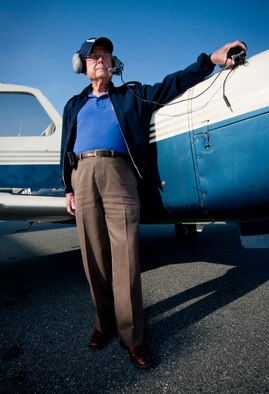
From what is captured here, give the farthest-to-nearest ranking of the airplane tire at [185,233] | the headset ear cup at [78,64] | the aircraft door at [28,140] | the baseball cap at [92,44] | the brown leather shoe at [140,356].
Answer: the airplane tire at [185,233] < the aircraft door at [28,140] < the headset ear cup at [78,64] < the baseball cap at [92,44] < the brown leather shoe at [140,356]

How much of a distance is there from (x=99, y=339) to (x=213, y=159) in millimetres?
1424

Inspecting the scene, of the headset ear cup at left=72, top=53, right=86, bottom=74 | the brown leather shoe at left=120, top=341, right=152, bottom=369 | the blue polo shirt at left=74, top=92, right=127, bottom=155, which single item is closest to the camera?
the brown leather shoe at left=120, top=341, right=152, bottom=369

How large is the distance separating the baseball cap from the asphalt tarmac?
204 centimetres

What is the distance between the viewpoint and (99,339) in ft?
5.48

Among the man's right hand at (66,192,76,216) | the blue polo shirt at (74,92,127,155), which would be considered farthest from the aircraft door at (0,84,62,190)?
the blue polo shirt at (74,92,127,155)

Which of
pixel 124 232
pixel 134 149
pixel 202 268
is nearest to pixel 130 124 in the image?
pixel 134 149

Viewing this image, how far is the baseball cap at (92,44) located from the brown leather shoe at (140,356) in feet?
6.68

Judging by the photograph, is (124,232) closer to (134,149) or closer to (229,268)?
(134,149)

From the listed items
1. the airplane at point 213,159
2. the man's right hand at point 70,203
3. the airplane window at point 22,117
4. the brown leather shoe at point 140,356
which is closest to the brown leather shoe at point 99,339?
the brown leather shoe at point 140,356

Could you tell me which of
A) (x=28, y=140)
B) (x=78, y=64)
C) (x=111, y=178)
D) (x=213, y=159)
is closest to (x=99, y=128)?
(x=111, y=178)

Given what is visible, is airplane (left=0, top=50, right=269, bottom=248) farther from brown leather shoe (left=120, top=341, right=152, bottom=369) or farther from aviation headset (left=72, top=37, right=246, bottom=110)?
→ brown leather shoe (left=120, top=341, right=152, bottom=369)

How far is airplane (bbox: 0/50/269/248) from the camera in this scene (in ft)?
5.50

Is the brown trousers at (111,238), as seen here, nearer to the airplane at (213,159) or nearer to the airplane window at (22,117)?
the airplane at (213,159)

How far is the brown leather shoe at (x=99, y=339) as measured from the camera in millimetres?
1631
